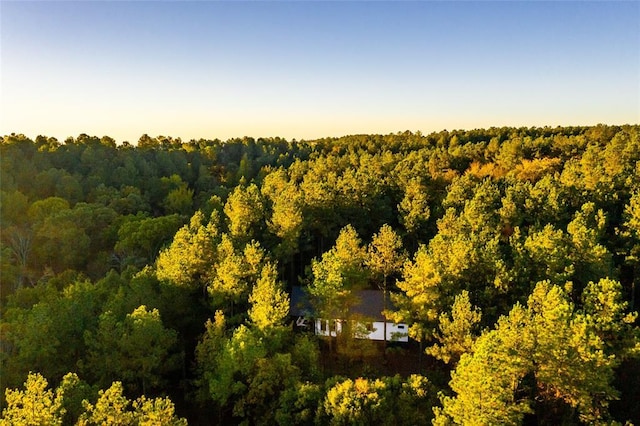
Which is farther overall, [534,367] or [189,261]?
[189,261]

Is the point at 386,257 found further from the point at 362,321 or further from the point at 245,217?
the point at 245,217

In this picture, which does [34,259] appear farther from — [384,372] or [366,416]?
[366,416]

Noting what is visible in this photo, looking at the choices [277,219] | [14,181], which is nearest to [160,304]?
[277,219]

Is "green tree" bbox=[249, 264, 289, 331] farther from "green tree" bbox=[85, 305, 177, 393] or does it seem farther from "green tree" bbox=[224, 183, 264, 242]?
"green tree" bbox=[224, 183, 264, 242]

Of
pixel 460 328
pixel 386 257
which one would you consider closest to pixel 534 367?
pixel 460 328

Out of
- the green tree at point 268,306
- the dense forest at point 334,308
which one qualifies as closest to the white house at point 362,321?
the dense forest at point 334,308

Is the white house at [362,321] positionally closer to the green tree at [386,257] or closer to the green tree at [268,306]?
the green tree at [386,257]

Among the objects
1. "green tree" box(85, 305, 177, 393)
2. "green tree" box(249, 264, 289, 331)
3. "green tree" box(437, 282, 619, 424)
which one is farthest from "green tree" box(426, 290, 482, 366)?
"green tree" box(85, 305, 177, 393)
